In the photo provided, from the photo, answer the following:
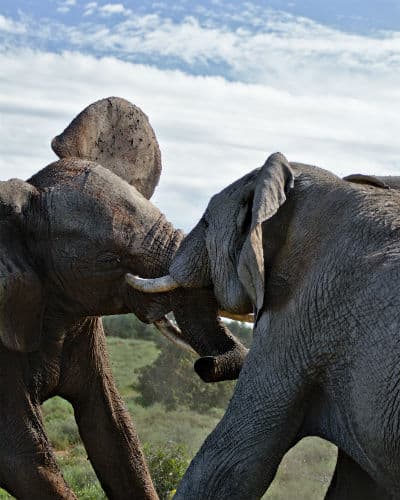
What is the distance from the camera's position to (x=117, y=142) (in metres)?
6.63

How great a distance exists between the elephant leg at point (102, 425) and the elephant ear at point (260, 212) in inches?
78.7

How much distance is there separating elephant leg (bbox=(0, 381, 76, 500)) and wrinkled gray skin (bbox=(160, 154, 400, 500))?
1561 mm

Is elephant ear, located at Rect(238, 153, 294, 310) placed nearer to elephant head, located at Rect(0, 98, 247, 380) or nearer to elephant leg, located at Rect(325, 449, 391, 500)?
elephant leg, located at Rect(325, 449, 391, 500)

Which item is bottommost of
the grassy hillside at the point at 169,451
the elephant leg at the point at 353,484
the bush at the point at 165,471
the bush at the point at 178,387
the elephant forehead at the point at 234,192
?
the bush at the point at 178,387

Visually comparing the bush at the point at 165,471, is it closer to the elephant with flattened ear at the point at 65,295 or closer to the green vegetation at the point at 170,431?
the green vegetation at the point at 170,431

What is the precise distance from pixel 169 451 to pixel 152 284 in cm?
309

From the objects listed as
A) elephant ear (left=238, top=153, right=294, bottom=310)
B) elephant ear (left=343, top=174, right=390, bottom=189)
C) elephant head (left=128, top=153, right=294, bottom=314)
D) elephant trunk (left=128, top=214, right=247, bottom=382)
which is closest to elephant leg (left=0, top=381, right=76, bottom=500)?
elephant trunk (left=128, top=214, right=247, bottom=382)

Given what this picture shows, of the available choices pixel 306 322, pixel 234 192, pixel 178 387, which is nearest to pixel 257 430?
pixel 306 322

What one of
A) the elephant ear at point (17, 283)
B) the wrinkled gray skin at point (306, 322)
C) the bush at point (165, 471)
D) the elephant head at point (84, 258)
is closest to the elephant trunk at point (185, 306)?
the elephant head at point (84, 258)

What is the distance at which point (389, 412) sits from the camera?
12.9 feet

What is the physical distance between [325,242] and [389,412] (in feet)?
2.20

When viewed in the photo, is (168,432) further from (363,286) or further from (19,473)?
(363,286)

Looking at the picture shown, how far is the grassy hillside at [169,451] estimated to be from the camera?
319 inches

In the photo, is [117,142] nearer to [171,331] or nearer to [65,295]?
[65,295]
